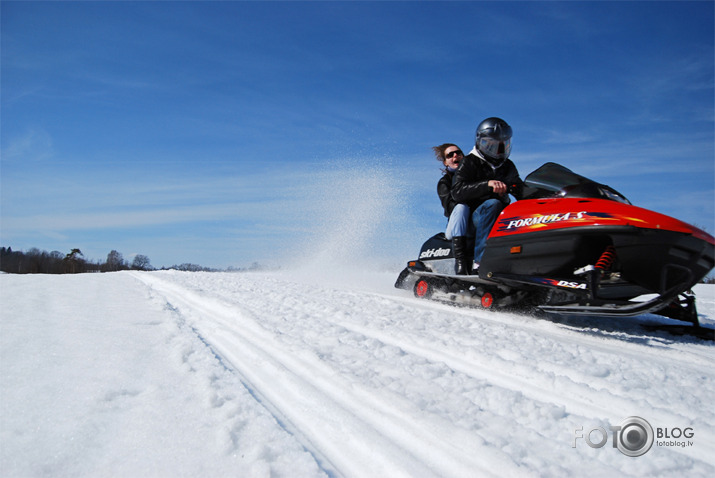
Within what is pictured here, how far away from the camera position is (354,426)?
1.51 metres

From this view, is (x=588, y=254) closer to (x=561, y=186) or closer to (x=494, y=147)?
(x=561, y=186)

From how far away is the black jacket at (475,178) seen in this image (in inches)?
169

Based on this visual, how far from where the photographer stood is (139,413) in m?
1.54

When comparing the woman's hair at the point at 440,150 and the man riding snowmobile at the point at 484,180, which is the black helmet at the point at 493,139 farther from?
the woman's hair at the point at 440,150

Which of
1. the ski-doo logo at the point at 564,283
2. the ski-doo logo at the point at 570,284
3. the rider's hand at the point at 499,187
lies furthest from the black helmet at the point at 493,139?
the ski-doo logo at the point at 570,284

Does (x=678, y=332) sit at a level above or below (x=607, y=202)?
below

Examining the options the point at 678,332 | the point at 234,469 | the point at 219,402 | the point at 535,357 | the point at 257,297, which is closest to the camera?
the point at 234,469

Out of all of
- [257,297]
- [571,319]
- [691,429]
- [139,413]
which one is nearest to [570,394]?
[691,429]

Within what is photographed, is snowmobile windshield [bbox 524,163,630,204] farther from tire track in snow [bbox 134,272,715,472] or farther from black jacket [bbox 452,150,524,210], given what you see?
tire track in snow [bbox 134,272,715,472]

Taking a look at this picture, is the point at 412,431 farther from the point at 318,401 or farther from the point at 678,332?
the point at 678,332

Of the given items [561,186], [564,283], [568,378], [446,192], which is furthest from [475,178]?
[568,378]

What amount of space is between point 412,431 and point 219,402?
30.3 inches

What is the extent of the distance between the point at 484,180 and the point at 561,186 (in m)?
0.99

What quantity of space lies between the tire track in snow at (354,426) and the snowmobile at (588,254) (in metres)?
2.08
